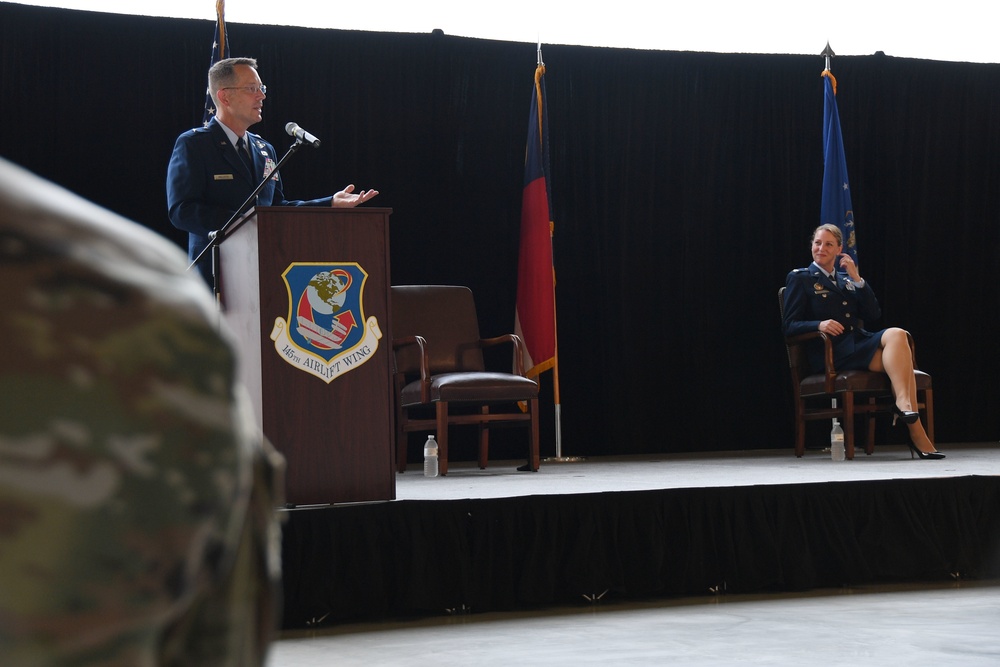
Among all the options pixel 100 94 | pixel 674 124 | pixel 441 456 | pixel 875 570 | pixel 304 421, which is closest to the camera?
pixel 304 421

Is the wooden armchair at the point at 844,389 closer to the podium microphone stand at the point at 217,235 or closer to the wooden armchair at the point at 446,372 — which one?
the wooden armchair at the point at 446,372

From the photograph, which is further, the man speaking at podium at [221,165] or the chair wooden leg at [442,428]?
the chair wooden leg at [442,428]

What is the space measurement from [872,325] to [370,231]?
3661 millimetres

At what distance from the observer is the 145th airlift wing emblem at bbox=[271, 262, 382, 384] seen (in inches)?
103

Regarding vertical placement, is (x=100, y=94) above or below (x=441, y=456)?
above

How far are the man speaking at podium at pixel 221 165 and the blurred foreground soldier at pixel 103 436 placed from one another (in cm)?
290

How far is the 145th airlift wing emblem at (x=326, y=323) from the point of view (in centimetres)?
262

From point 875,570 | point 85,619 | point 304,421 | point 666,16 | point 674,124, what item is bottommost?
point 875,570

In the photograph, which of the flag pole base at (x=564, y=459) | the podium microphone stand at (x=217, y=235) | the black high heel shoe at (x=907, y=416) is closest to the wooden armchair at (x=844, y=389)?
the black high heel shoe at (x=907, y=416)

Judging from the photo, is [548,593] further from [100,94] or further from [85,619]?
[100,94]

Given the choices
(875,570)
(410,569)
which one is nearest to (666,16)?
(875,570)

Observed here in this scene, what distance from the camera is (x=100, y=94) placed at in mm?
4648

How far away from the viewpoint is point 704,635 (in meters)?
2.37

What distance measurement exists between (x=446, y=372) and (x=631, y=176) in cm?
158
